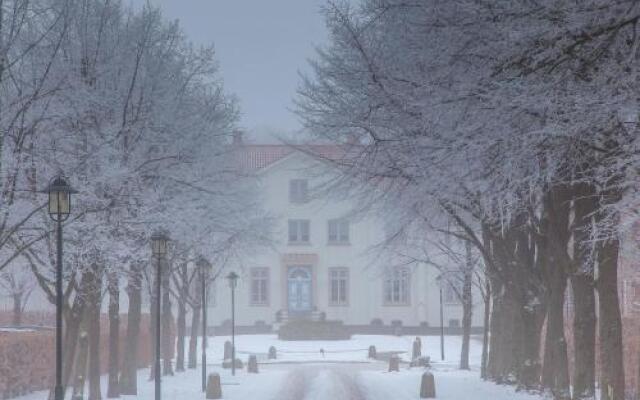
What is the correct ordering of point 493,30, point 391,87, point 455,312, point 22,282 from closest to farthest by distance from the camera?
point 493,30 < point 391,87 < point 22,282 < point 455,312

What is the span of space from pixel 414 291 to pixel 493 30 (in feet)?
182

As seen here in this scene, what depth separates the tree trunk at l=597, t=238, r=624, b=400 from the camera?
651 inches

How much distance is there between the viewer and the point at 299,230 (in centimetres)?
6806

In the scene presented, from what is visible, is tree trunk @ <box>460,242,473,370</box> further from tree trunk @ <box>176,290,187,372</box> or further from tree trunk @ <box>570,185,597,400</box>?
tree trunk @ <box>570,185,597,400</box>

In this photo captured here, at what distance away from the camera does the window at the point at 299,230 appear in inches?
2680

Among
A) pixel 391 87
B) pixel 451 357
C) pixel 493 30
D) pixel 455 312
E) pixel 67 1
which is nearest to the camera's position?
Answer: pixel 493 30

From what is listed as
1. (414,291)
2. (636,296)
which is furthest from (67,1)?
(414,291)

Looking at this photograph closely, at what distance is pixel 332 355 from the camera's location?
172ft

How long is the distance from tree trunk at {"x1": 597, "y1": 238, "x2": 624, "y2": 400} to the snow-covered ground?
14.1 ft

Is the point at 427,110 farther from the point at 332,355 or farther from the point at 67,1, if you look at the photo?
the point at 332,355

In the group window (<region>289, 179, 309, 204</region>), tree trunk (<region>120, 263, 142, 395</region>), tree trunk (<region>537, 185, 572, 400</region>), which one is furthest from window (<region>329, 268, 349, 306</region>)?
tree trunk (<region>537, 185, 572, 400</region>)

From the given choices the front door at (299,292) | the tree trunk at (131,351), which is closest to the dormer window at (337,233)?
the front door at (299,292)

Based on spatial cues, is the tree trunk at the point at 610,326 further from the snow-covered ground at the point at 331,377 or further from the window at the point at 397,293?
the window at the point at 397,293

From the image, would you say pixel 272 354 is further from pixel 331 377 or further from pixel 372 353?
pixel 331 377
